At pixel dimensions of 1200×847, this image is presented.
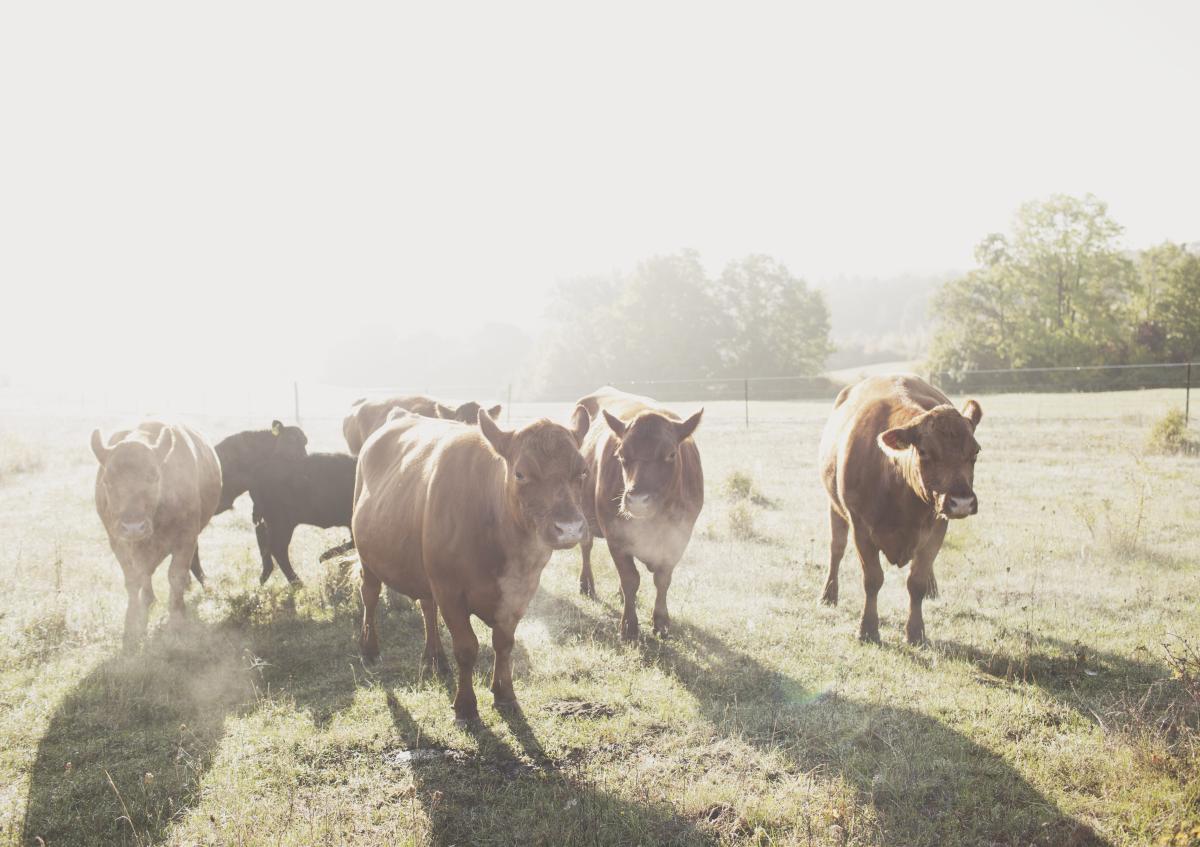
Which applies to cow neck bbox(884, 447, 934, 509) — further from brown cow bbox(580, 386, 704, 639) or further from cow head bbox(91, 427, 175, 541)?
cow head bbox(91, 427, 175, 541)

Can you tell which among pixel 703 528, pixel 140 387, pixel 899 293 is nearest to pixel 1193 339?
pixel 703 528

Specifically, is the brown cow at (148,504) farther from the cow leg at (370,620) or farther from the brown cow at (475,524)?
the brown cow at (475,524)

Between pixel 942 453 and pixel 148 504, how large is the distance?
21.2 feet

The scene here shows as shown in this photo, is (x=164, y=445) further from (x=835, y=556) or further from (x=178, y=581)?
(x=835, y=556)

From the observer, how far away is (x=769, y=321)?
58000 mm

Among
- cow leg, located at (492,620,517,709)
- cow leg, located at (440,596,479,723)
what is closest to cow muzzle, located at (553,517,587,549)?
cow leg, located at (440,596,479,723)

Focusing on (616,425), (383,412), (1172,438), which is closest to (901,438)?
(616,425)

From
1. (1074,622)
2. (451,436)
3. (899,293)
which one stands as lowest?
(1074,622)

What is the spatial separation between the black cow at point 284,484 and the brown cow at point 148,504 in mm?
774

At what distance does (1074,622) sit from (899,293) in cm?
21171

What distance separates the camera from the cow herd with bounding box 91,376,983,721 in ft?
14.6

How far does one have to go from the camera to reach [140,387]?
51062 millimetres

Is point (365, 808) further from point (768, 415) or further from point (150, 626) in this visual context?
point (768, 415)

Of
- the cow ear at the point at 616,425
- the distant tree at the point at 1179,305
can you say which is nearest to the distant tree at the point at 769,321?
the distant tree at the point at 1179,305
